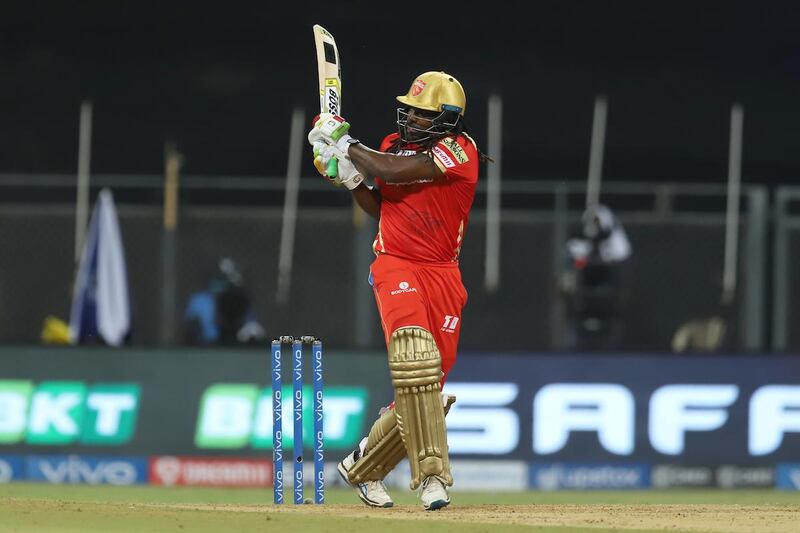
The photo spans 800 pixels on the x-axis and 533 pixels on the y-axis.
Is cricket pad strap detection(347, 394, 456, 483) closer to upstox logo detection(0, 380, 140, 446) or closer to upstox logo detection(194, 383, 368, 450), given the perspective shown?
upstox logo detection(194, 383, 368, 450)

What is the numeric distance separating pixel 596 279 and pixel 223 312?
3.22 m

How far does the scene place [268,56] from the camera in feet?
62.3

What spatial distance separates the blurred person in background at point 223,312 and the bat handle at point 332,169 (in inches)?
273

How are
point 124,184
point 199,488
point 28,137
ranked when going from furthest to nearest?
point 28,137, point 124,184, point 199,488

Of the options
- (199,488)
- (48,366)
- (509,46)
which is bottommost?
(199,488)

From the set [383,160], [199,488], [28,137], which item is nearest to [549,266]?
[199,488]

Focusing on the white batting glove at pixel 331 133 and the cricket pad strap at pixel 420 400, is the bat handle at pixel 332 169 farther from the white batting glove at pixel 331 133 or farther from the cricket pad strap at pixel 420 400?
the cricket pad strap at pixel 420 400

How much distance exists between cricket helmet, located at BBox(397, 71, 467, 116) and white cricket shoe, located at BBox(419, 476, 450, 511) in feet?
5.94

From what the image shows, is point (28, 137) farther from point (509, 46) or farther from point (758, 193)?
point (758, 193)

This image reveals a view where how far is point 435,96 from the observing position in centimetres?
916

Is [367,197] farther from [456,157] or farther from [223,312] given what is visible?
[223,312]

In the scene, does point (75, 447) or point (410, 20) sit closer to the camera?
point (75, 447)

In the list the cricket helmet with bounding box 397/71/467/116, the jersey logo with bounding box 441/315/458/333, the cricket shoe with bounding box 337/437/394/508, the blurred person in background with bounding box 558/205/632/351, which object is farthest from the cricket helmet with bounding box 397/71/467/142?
the blurred person in background with bounding box 558/205/632/351

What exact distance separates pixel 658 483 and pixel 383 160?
20.6 feet
